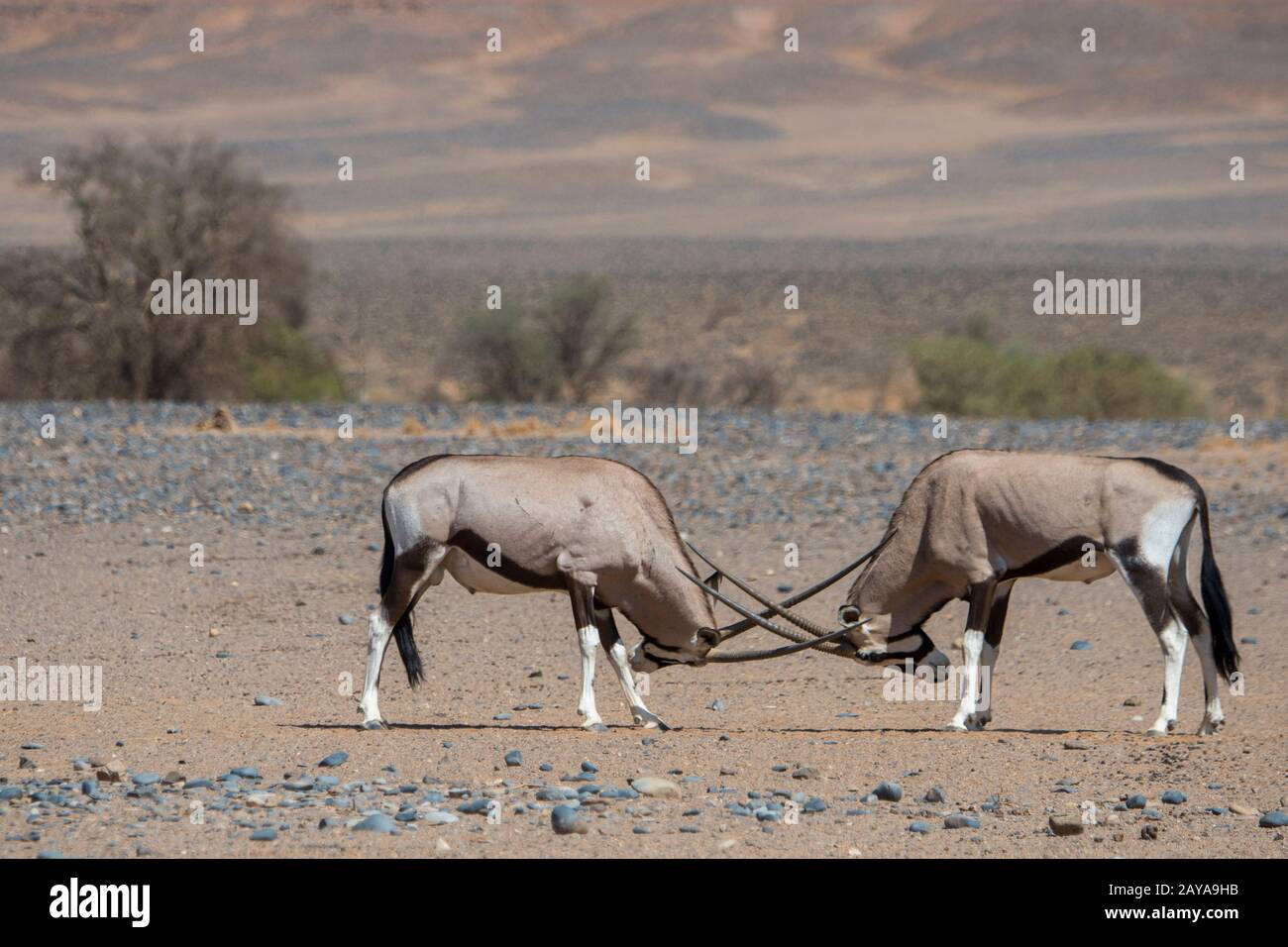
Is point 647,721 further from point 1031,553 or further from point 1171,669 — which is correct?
point 1171,669

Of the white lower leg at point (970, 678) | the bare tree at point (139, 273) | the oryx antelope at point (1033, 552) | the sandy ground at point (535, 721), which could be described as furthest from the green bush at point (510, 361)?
the white lower leg at point (970, 678)

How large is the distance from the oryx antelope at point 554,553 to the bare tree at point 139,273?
27.5m

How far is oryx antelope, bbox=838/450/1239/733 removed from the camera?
1102cm

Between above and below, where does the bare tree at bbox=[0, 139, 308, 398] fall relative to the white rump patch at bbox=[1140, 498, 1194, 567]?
above

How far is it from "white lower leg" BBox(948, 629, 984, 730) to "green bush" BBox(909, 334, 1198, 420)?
26483 mm

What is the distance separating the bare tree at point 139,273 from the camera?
3784cm

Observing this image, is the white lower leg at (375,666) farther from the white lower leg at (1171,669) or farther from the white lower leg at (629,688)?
the white lower leg at (1171,669)

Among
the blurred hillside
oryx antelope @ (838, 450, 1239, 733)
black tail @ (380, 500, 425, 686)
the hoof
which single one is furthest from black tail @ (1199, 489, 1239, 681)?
the blurred hillside

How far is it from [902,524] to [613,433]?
14511 millimetres

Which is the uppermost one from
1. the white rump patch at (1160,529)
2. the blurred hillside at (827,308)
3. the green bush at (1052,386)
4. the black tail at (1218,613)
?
the blurred hillside at (827,308)

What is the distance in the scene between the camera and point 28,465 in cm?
2116

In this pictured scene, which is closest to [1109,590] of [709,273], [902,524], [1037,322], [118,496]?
[902,524]

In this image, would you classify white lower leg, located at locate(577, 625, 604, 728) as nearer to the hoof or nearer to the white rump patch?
the hoof

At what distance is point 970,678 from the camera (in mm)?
11211
